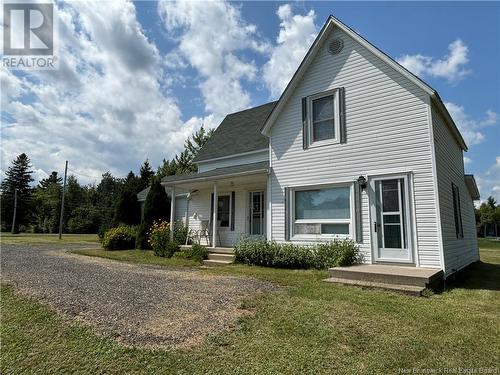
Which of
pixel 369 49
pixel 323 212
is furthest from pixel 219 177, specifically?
pixel 369 49

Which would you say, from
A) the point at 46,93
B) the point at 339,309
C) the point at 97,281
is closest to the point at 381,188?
the point at 339,309

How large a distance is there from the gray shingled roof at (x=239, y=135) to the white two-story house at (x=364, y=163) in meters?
2.68

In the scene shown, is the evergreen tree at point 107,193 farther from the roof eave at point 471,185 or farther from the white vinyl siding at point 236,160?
the roof eave at point 471,185

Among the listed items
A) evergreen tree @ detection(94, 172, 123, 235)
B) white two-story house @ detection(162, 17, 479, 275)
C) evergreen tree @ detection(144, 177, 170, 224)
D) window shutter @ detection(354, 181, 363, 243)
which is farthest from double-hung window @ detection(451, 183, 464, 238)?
evergreen tree @ detection(94, 172, 123, 235)

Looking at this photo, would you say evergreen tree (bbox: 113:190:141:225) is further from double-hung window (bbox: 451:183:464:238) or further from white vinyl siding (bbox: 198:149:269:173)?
double-hung window (bbox: 451:183:464:238)

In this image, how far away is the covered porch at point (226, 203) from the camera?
37.4 ft

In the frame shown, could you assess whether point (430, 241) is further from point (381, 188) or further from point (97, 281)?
point (97, 281)

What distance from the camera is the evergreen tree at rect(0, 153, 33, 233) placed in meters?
49.7

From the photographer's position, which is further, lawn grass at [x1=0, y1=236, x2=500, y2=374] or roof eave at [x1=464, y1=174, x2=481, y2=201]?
roof eave at [x1=464, y1=174, x2=481, y2=201]

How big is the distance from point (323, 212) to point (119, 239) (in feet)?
35.4

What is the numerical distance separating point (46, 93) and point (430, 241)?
12.9 m

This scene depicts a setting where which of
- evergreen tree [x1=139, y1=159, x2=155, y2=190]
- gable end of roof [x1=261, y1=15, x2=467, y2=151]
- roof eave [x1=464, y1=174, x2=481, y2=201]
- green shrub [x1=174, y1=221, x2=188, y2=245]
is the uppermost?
evergreen tree [x1=139, y1=159, x2=155, y2=190]

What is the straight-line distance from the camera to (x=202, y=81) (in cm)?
1459

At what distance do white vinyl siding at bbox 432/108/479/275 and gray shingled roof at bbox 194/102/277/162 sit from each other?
645cm
